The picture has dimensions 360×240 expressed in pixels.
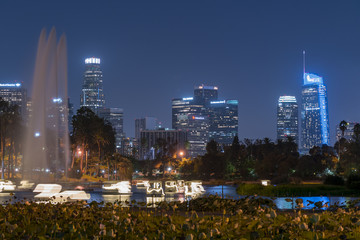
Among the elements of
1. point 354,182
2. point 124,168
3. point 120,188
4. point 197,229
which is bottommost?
point 120,188

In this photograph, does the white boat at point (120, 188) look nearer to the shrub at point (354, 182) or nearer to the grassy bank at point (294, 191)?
the grassy bank at point (294, 191)

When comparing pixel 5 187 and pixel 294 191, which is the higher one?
pixel 5 187

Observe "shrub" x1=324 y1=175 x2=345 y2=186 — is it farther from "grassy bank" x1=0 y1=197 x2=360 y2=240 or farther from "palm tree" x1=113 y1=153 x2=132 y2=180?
"palm tree" x1=113 y1=153 x2=132 y2=180

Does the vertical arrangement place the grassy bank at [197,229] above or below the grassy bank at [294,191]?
above

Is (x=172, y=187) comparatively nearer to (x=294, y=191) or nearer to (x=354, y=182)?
(x=294, y=191)

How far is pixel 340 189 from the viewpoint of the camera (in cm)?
4125

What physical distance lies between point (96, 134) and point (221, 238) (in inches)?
3361

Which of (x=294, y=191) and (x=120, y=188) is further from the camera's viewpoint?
(x=120, y=188)

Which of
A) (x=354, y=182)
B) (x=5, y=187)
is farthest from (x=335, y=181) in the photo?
(x=5, y=187)

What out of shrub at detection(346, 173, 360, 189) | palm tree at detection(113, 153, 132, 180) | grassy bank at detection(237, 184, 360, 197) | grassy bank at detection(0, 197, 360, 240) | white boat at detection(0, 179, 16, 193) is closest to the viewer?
grassy bank at detection(0, 197, 360, 240)

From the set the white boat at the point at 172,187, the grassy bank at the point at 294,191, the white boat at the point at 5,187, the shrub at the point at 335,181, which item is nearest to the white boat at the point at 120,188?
the white boat at the point at 172,187

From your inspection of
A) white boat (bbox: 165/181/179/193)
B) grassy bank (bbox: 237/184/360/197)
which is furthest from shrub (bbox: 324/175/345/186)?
white boat (bbox: 165/181/179/193)

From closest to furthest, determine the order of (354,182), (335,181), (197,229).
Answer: (197,229), (354,182), (335,181)

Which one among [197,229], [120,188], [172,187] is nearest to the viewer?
[197,229]
